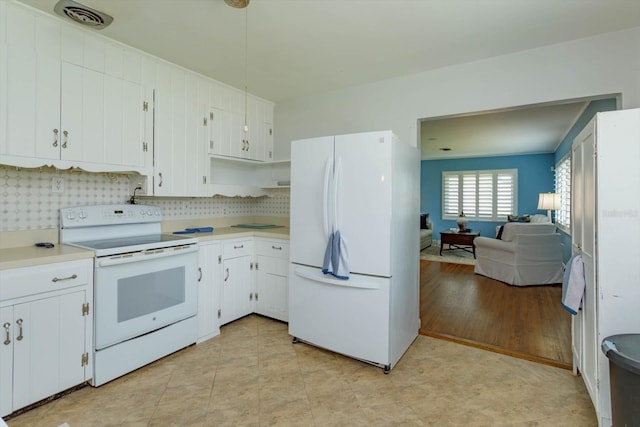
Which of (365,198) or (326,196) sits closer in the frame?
(365,198)

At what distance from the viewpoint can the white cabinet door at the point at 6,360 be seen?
173 cm

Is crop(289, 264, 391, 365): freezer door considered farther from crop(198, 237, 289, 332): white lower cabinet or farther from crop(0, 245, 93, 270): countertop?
crop(0, 245, 93, 270): countertop

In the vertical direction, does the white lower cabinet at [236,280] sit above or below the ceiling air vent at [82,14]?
below

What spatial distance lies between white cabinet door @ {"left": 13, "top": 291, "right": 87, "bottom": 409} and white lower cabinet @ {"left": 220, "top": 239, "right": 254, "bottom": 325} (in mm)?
1158

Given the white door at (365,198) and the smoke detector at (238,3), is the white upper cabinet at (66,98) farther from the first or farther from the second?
the white door at (365,198)

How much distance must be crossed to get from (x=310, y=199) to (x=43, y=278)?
5.87 ft

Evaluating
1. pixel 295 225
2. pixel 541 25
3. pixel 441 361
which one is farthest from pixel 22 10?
pixel 441 361

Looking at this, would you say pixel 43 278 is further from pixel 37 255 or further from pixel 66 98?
pixel 66 98

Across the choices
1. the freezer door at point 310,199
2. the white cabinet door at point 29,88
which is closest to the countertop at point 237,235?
the freezer door at point 310,199

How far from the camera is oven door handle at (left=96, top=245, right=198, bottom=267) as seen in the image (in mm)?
2111

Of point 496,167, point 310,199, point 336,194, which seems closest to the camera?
point 336,194

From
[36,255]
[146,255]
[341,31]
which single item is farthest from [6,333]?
[341,31]

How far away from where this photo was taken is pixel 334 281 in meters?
2.49

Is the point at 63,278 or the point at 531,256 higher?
the point at 63,278
